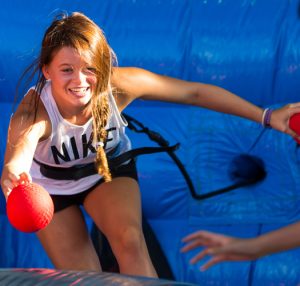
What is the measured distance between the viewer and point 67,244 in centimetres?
207

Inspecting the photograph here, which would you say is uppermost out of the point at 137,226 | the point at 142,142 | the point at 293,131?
the point at 142,142

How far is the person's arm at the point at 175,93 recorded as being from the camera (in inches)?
82.7

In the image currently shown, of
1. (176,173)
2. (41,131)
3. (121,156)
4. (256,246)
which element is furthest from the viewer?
(176,173)

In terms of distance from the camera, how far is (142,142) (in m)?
2.72

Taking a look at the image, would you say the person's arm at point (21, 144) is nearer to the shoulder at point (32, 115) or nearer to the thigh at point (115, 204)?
the shoulder at point (32, 115)

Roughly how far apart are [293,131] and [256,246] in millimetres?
548

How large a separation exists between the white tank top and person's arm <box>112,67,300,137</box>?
0.06 meters

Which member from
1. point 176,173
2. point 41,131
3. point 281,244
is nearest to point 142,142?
point 176,173

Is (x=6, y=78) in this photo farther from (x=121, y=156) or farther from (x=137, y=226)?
(x=137, y=226)

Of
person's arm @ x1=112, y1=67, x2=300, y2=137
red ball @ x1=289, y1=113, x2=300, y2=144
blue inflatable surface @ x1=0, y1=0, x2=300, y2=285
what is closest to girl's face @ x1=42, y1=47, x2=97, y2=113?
person's arm @ x1=112, y1=67, x2=300, y2=137

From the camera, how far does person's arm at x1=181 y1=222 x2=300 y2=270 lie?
1.50 meters

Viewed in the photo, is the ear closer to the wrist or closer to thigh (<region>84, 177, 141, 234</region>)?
thigh (<region>84, 177, 141, 234</region>)

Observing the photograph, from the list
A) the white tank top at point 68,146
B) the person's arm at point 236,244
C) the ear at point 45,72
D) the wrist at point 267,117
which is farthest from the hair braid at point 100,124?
the person's arm at point 236,244

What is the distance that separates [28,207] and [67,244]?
438 mm
